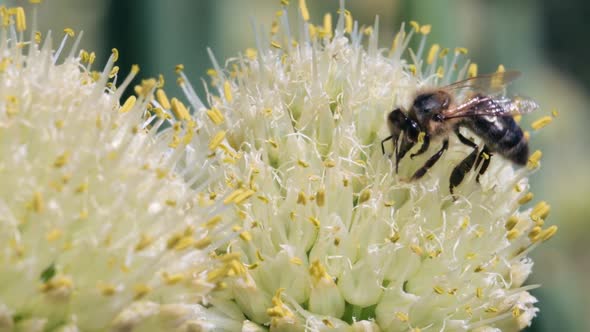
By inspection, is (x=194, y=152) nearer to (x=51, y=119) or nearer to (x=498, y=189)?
(x=51, y=119)

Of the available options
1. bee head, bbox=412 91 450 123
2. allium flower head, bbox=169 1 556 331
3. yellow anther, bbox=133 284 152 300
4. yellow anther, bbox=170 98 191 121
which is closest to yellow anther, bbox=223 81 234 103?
allium flower head, bbox=169 1 556 331

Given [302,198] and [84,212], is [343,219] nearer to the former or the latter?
[302,198]

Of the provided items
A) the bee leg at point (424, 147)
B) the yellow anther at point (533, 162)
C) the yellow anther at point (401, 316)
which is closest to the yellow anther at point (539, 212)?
the yellow anther at point (533, 162)

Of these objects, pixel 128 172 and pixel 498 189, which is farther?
pixel 498 189

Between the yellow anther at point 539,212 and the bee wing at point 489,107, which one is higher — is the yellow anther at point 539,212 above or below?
below

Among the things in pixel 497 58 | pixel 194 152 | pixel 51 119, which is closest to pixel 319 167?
pixel 194 152

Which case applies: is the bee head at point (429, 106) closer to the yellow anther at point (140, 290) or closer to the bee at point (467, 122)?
the bee at point (467, 122)
